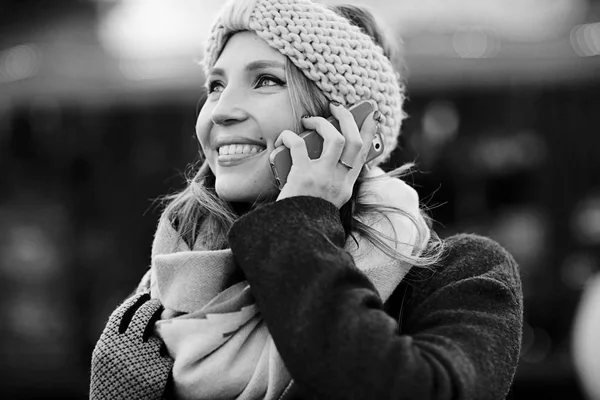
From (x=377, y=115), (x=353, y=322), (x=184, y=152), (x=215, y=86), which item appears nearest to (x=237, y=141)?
(x=215, y=86)

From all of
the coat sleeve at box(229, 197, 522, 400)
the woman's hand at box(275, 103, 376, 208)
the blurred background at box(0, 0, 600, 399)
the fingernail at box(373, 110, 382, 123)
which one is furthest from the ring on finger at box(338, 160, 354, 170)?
the blurred background at box(0, 0, 600, 399)

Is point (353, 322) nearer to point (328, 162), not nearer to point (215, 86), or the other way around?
point (328, 162)

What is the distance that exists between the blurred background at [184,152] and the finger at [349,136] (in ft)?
11.5

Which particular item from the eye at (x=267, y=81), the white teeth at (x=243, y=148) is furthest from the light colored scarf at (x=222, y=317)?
the eye at (x=267, y=81)

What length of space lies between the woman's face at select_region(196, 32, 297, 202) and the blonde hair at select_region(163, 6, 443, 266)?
0.11ft

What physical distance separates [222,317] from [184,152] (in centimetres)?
407

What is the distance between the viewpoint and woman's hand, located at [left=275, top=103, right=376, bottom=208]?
5.17 feet

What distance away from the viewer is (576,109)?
529 cm

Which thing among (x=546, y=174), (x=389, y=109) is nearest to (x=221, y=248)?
(x=389, y=109)

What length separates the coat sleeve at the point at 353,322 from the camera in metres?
1.35

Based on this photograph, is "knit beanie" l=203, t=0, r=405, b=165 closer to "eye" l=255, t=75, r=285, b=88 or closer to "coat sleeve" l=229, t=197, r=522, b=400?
"eye" l=255, t=75, r=285, b=88

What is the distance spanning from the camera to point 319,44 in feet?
5.58

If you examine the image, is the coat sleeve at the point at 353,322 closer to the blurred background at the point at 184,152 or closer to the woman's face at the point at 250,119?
the woman's face at the point at 250,119

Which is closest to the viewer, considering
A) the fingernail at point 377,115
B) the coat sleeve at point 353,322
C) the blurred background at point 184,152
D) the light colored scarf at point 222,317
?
the coat sleeve at point 353,322
